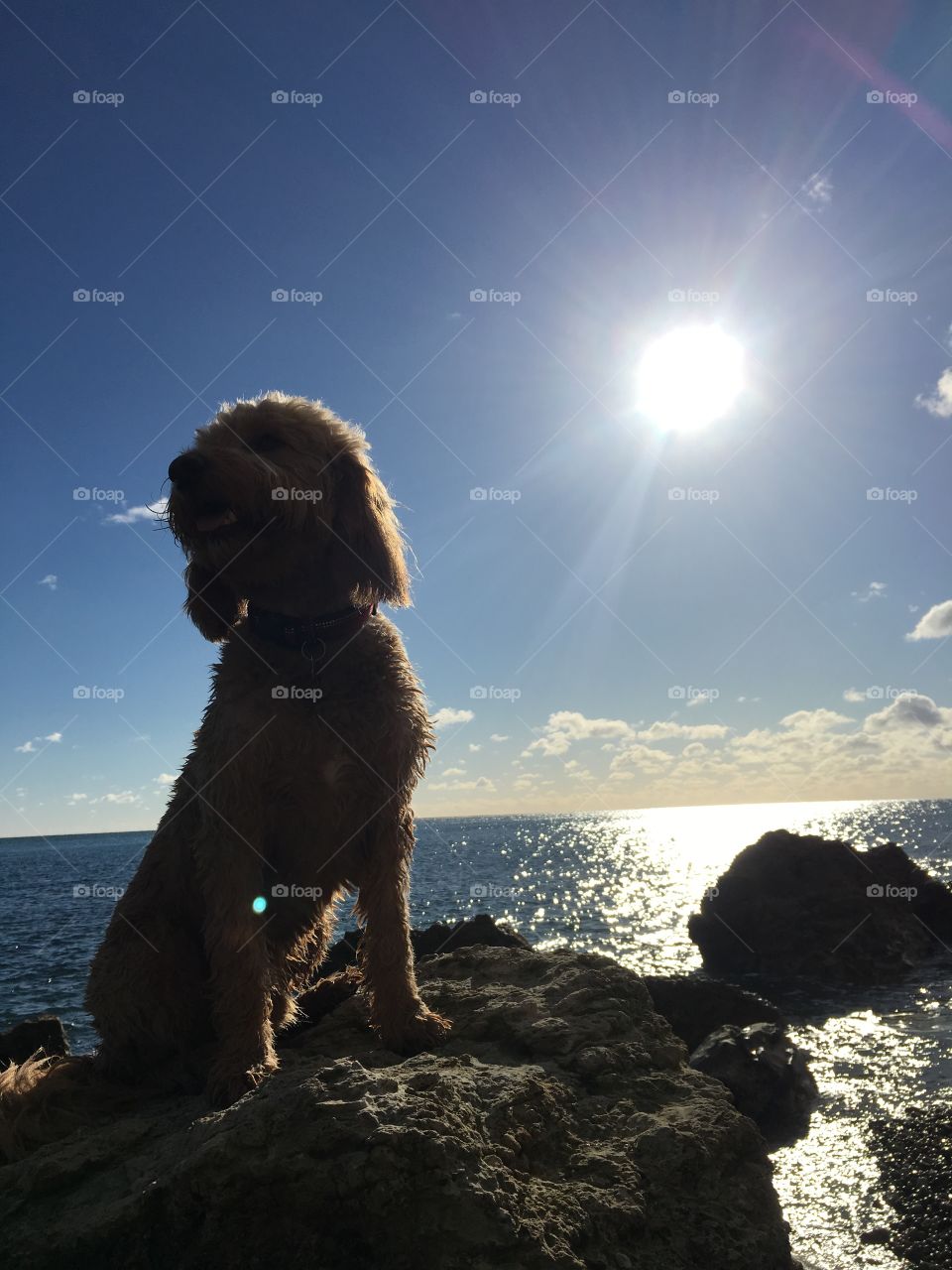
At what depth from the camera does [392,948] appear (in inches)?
161

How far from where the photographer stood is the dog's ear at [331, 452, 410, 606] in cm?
454

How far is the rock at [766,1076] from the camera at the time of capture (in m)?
8.13

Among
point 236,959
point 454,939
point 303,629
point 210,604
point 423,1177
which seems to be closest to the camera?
point 423,1177

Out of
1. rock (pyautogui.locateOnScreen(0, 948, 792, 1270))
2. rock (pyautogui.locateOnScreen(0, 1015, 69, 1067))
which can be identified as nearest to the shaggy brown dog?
rock (pyautogui.locateOnScreen(0, 948, 792, 1270))

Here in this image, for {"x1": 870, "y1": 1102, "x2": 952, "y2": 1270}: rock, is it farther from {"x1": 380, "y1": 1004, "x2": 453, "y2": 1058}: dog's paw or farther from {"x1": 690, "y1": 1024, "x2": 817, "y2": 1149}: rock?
{"x1": 380, "y1": 1004, "x2": 453, "y2": 1058}: dog's paw

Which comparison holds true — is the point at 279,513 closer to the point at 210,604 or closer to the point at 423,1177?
the point at 210,604

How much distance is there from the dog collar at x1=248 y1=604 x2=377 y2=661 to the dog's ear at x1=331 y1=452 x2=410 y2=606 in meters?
0.27

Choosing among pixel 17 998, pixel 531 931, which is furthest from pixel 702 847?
pixel 17 998

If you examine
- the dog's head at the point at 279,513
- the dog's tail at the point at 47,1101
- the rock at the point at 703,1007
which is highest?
the dog's head at the point at 279,513

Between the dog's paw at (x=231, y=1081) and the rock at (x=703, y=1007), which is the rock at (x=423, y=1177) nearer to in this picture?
the dog's paw at (x=231, y=1081)

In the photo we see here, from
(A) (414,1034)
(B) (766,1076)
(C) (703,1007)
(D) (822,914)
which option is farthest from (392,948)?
(D) (822,914)

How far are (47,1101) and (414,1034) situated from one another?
180 cm

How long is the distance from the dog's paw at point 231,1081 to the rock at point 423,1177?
4.7 inches

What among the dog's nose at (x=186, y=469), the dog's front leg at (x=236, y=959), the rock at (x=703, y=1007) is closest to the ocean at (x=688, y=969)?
the rock at (x=703, y=1007)
